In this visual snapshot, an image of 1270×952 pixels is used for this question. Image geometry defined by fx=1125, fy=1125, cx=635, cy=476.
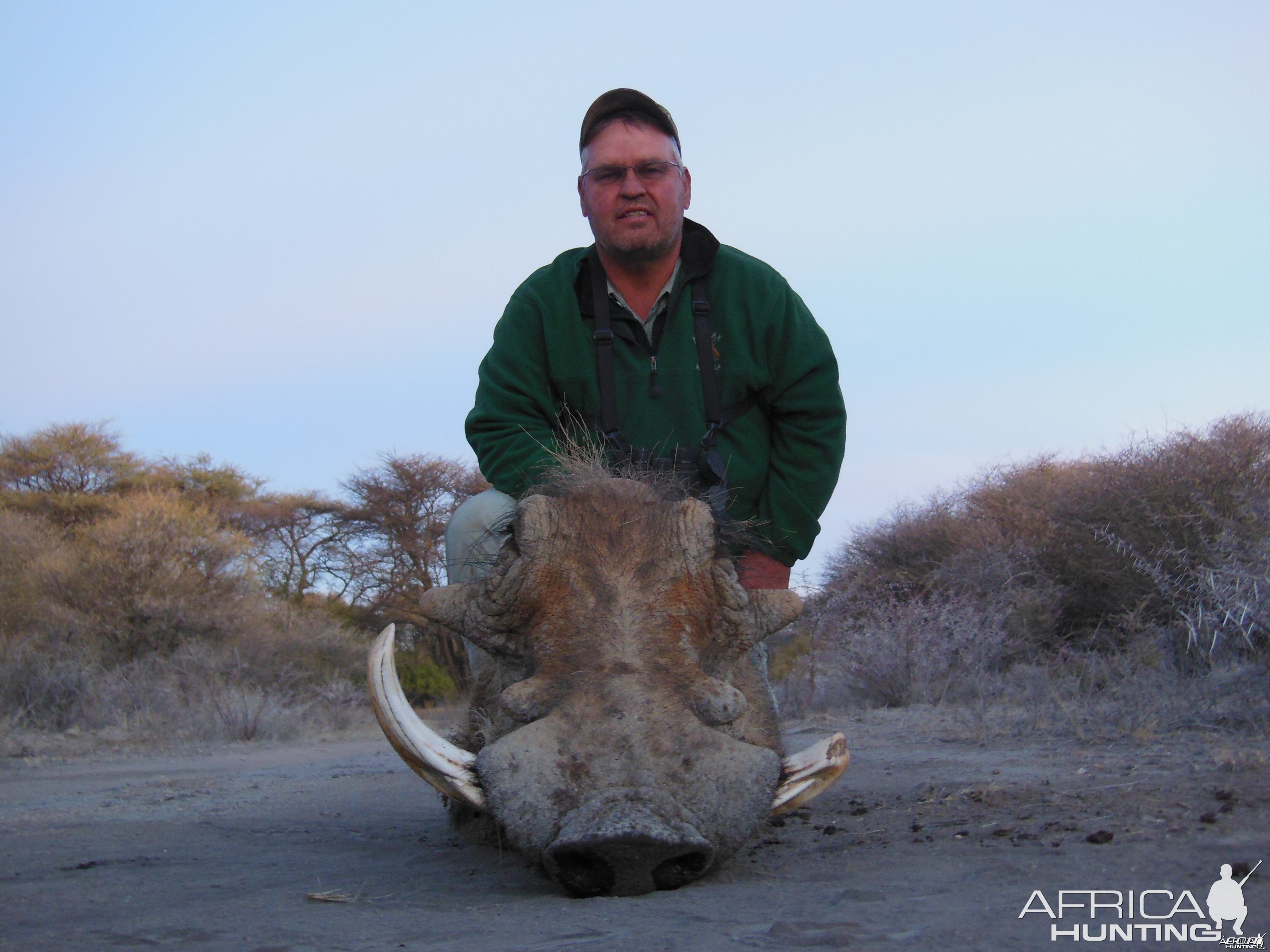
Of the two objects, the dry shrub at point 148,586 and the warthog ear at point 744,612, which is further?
the dry shrub at point 148,586

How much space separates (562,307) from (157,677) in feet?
36.4

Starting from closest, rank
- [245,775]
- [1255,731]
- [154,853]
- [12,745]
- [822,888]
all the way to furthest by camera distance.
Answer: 1. [822,888]
2. [154,853]
3. [1255,731]
4. [245,775]
5. [12,745]

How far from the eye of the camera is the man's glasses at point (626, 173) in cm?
413

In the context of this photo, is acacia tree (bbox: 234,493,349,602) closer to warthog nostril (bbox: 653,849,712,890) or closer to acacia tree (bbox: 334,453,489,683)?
acacia tree (bbox: 334,453,489,683)

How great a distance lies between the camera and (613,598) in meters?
2.83

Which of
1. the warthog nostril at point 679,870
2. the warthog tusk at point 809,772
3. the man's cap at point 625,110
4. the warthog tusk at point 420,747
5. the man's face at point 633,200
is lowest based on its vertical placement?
the warthog nostril at point 679,870

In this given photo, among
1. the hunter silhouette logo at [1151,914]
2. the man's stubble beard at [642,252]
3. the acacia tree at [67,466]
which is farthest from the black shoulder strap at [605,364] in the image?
the acacia tree at [67,466]

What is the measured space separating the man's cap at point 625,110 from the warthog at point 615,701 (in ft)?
5.30

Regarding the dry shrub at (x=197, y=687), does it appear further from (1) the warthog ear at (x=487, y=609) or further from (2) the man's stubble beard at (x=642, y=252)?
(1) the warthog ear at (x=487, y=609)

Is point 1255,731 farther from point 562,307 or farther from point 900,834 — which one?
point 562,307

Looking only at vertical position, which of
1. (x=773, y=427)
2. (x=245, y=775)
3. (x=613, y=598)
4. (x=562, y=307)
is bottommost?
(x=245, y=775)

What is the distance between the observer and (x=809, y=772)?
2711 mm

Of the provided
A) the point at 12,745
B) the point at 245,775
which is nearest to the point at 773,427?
the point at 245,775

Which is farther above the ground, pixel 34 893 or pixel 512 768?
pixel 512 768
